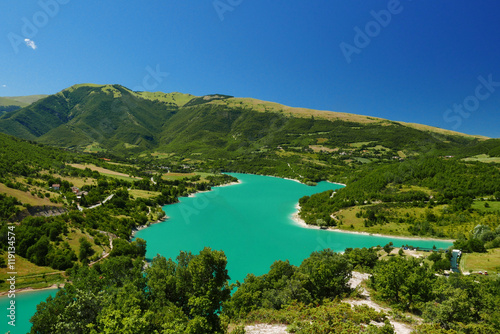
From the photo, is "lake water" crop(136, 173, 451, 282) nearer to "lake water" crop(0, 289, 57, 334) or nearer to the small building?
the small building

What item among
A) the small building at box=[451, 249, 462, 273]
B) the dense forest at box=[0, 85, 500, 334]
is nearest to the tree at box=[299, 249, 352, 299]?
the dense forest at box=[0, 85, 500, 334]

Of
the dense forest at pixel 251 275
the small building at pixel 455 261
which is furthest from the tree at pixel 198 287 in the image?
the small building at pixel 455 261

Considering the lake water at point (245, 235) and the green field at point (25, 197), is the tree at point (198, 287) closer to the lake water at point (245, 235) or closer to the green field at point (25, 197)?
the lake water at point (245, 235)

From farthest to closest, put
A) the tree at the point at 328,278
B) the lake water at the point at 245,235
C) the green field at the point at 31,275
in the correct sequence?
the lake water at the point at 245,235
the green field at the point at 31,275
the tree at the point at 328,278

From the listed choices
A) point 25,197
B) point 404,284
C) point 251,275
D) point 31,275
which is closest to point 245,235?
point 251,275

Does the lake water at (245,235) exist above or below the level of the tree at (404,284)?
above

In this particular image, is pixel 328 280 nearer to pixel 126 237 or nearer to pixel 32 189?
pixel 126 237

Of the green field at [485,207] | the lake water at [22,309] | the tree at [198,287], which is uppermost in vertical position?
the green field at [485,207]
